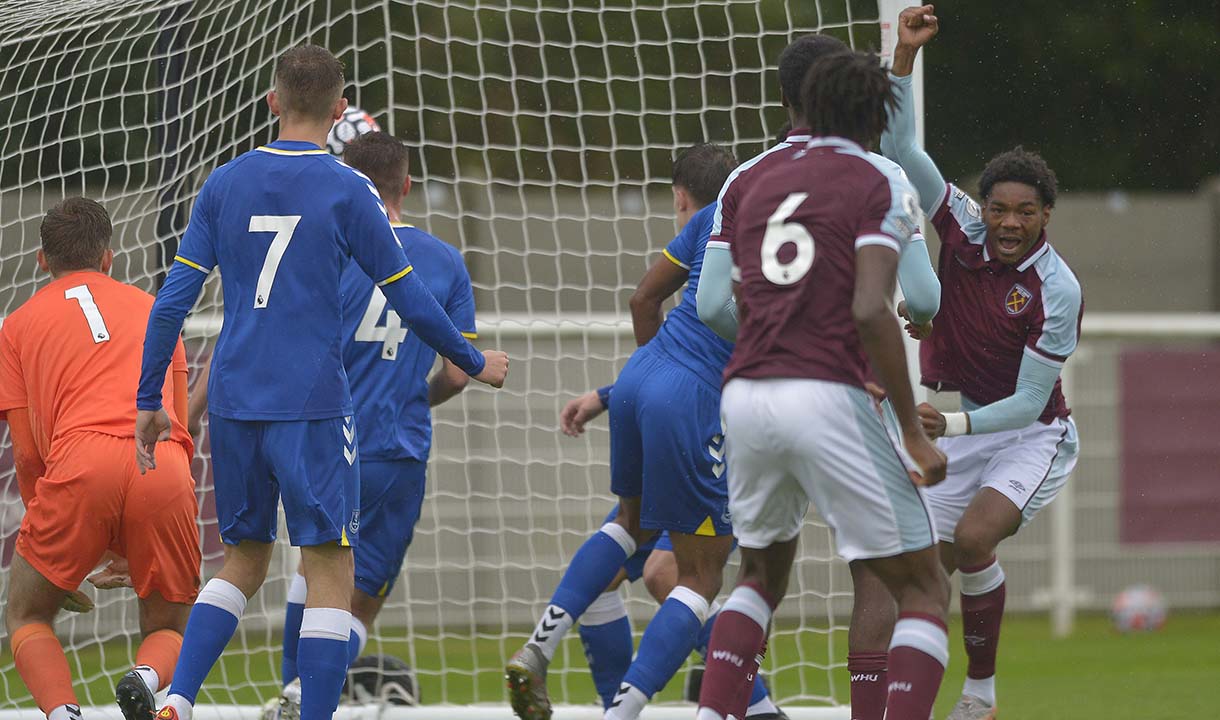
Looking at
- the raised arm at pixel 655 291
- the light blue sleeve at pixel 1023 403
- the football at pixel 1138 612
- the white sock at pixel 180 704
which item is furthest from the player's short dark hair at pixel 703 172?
the football at pixel 1138 612

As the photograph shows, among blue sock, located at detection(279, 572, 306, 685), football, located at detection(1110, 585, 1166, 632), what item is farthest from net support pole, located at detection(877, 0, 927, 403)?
football, located at detection(1110, 585, 1166, 632)

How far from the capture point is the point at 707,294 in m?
4.83

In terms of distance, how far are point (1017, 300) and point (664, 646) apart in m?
1.72

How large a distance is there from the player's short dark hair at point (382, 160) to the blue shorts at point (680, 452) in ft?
3.82

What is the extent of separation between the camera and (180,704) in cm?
478

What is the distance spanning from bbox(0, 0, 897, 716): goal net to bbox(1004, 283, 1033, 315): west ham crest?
64.9 inches

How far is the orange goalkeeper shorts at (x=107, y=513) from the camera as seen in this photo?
524 cm

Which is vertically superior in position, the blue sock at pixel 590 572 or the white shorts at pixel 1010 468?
the white shorts at pixel 1010 468

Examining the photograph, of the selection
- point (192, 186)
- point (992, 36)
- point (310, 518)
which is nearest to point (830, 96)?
point (310, 518)

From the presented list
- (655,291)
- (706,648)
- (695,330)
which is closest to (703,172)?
(655,291)

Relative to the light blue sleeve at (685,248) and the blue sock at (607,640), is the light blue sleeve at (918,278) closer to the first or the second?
the light blue sleeve at (685,248)

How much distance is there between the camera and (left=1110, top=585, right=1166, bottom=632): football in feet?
36.4

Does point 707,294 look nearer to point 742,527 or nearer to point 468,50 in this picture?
point 742,527

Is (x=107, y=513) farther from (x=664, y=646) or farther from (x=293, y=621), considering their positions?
(x=664, y=646)
